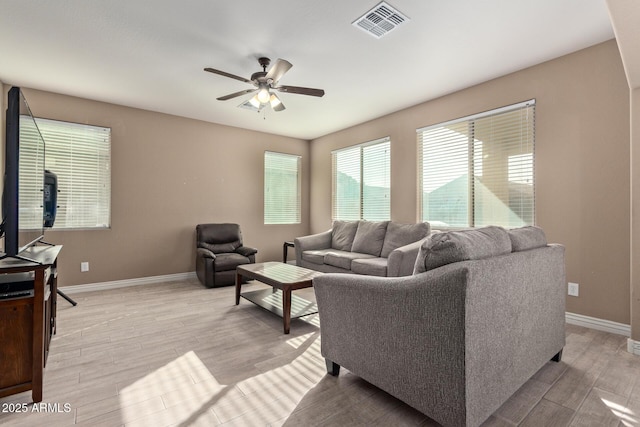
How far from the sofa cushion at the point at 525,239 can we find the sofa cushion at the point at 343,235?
117 inches

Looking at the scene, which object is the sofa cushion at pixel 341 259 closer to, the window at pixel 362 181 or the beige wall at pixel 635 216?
the window at pixel 362 181

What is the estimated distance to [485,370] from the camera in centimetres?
142

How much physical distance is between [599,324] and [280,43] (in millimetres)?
3949

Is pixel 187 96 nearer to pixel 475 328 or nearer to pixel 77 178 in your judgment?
pixel 77 178

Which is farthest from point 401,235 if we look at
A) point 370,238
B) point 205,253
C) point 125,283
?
point 125,283

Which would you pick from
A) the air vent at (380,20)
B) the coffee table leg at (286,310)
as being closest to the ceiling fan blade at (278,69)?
the air vent at (380,20)

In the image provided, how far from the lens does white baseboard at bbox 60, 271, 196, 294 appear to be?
13.6ft

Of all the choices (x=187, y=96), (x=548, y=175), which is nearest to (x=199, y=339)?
(x=187, y=96)

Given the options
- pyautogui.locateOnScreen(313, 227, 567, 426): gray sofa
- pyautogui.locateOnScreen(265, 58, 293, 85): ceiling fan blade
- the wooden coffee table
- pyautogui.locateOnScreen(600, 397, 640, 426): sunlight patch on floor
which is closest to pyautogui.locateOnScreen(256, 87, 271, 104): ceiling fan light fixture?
pyautogui.locateOnScreen(265, 58, 293, 85): ceiling fan blade

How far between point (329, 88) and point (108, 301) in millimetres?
3803

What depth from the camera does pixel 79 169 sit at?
423 cm

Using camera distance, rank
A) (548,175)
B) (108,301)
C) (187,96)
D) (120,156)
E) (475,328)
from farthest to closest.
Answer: (120,156)
(187,96)
(108,301)
(548,175)
(475,328)

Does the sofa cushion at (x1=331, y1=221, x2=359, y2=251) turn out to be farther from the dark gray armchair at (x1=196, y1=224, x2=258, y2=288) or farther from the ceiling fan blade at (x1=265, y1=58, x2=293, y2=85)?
the ceiling fan blade at (x1=265, y1=58, x2=293, y2=85)

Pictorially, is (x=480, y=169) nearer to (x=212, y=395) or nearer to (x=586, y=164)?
(x=586, y=164)
